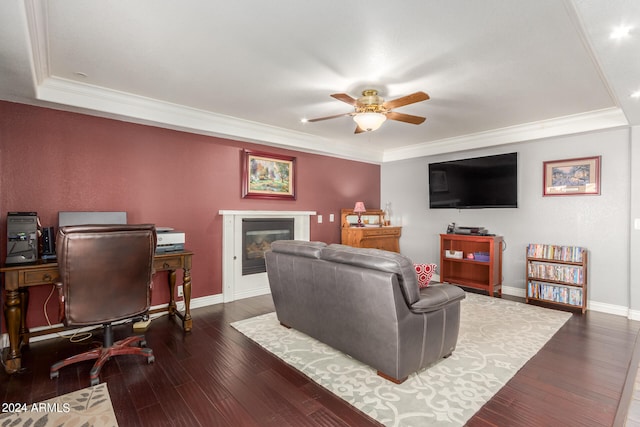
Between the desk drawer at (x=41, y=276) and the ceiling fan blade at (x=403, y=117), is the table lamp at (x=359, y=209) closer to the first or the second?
the ceiling fan blade at (x=403, y=117)

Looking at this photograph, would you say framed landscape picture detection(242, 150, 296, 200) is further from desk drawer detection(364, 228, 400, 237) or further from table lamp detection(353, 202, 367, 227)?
desk drawer detection(364, 228, 400, 237)

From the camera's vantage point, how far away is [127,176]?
351 cm

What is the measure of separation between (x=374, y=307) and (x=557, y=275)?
129 inches

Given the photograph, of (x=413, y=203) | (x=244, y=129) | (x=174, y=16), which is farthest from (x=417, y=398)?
(x=413, y=203)

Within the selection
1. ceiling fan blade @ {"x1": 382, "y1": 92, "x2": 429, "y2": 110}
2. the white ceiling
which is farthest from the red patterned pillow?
the white ceiling

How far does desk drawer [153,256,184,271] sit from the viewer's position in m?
3.13

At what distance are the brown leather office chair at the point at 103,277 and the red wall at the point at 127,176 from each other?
3.84 feet

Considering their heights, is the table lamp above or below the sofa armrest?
above

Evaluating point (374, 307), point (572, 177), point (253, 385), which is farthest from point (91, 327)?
point (572, 177)

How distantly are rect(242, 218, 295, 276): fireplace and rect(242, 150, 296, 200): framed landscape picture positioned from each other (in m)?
0.38

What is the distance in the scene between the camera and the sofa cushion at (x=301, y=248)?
270 cm

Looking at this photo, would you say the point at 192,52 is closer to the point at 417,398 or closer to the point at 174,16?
the point at 174,16

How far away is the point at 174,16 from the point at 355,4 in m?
1.15

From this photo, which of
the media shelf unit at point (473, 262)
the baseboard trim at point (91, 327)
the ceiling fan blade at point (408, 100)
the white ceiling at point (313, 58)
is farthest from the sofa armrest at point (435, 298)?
the baseboard trim at point (91, 327)
